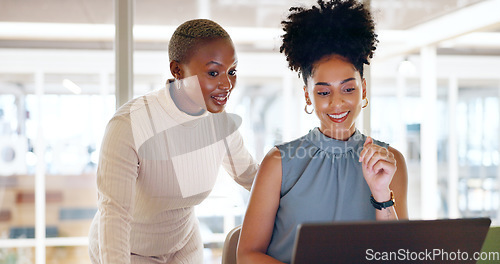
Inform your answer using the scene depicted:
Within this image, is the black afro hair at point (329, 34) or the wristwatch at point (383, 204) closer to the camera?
the wristwatch at point (383, 204)

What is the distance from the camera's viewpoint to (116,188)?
4.63 feet

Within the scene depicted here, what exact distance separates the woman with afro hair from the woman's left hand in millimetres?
49

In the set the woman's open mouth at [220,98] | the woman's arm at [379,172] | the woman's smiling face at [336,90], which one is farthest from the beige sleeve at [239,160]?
the woman's arm at [379,172]

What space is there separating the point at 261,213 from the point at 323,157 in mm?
280

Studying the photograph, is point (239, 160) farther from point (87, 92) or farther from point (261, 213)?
point (87, 92)

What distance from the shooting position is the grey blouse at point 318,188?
1.29m

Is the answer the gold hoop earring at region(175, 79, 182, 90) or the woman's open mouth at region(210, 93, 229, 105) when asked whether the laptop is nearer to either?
the woman's open mouth at region(210, 93, 229, 105)

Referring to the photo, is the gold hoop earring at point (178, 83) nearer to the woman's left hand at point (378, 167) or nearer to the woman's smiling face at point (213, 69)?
the woman's smiling face at point (213, 69)

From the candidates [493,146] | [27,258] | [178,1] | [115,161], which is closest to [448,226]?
[115,161]

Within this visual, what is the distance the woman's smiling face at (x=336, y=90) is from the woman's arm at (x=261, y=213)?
0.20 metres

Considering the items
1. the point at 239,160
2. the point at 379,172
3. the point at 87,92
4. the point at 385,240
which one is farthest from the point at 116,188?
the point at 87,92

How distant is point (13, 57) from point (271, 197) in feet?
6.44

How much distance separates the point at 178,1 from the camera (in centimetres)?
240

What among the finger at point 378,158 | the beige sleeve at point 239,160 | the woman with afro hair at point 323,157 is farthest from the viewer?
the beige sleeve at point 239,160
